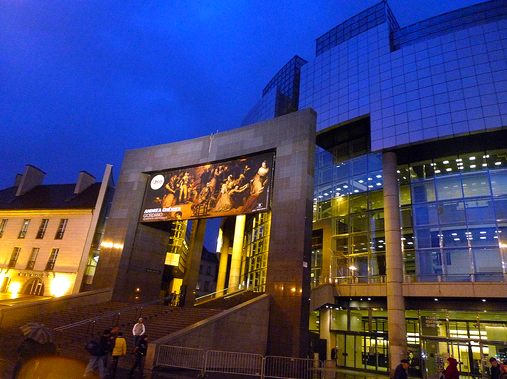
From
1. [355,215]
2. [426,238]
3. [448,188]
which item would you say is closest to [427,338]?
[426,238]

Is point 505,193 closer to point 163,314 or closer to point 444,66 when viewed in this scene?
point 444,66

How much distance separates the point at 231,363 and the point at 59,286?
25589 mm

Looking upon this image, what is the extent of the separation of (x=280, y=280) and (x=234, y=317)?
4.19 metres

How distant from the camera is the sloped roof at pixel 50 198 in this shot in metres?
40.1

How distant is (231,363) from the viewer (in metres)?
17.9

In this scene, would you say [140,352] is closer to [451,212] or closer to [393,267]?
[393,267]

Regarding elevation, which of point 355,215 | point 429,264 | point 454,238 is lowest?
point 429,264

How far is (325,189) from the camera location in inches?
1503

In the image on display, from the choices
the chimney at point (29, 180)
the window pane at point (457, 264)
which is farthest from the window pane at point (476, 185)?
the chimney at point (29, 180)

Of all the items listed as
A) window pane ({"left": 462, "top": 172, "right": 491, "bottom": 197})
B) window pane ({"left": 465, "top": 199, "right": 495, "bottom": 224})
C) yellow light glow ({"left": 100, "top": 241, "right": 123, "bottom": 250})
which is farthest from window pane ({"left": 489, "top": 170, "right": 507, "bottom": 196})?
yellow light glow ({"left": 100, "top": 241, "right": 123, "bottom": 250})

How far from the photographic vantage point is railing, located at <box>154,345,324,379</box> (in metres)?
15.7

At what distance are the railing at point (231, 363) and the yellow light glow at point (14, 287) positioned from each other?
94.5 ft

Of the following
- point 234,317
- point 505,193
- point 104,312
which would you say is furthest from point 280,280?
point 505,193

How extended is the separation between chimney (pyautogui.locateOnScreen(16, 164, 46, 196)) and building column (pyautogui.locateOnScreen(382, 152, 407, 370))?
1641 inches
